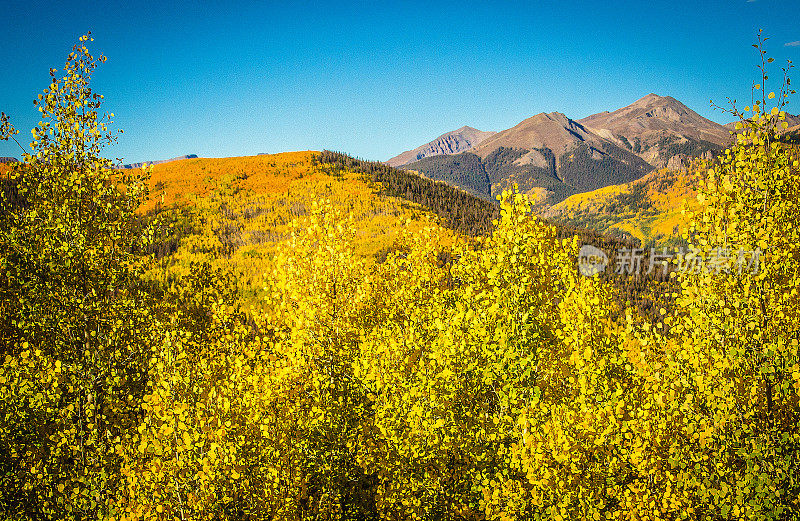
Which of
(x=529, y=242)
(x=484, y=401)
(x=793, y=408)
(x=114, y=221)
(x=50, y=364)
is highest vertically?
(x=114, y=221)

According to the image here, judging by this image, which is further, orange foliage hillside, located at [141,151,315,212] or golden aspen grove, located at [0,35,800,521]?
orange foliage hillside, located at [141,151,315,212]

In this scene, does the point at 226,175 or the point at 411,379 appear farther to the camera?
the point at 226,175

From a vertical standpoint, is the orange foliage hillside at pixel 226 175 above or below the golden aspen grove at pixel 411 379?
above

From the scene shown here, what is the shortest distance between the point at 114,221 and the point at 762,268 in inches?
670

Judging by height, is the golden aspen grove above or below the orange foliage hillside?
below

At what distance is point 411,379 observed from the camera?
1044 cm

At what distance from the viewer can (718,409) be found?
724 centimetres

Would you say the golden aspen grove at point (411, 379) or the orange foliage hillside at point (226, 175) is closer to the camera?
the golden aspen grove at point (411, 379)

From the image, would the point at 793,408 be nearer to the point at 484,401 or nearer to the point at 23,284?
the point at 484,401

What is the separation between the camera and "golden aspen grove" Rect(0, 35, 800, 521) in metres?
7.29

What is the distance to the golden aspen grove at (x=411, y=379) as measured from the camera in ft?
23.9

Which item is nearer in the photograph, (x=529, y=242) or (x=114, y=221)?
(x=529, y=242)

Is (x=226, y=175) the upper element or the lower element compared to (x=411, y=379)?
upper

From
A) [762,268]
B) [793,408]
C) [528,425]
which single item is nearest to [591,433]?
[528,425]
